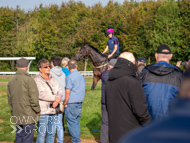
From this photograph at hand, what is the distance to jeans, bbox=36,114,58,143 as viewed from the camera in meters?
6.32

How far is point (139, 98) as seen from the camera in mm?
3926

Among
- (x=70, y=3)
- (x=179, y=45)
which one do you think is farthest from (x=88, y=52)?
(x=70, y=3)

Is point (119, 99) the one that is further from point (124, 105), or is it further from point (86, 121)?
point (86, 121)

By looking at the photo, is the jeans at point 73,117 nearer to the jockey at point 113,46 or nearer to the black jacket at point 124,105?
the black jacket at point 124,105

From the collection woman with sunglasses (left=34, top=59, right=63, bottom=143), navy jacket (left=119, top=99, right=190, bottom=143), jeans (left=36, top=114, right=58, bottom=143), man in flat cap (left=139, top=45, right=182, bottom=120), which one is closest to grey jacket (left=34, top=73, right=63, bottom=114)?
woman with sunglasses (left=34, top=59, right=63, bottom=143)

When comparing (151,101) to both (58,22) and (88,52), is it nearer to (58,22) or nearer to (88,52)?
(88,52)

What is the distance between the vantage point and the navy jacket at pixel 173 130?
2.78 feet

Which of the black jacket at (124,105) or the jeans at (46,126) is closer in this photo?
the black jacket at (124,105)

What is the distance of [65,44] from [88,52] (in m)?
29.7

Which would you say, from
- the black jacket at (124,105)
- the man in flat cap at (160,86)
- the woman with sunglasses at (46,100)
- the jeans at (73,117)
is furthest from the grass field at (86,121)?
the black jacket at (124,105)

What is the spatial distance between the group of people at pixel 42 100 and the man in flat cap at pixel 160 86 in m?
2.48

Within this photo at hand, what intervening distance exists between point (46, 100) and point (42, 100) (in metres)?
0.09

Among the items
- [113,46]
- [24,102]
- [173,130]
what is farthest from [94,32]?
[173,130]

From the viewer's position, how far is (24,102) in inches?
232
